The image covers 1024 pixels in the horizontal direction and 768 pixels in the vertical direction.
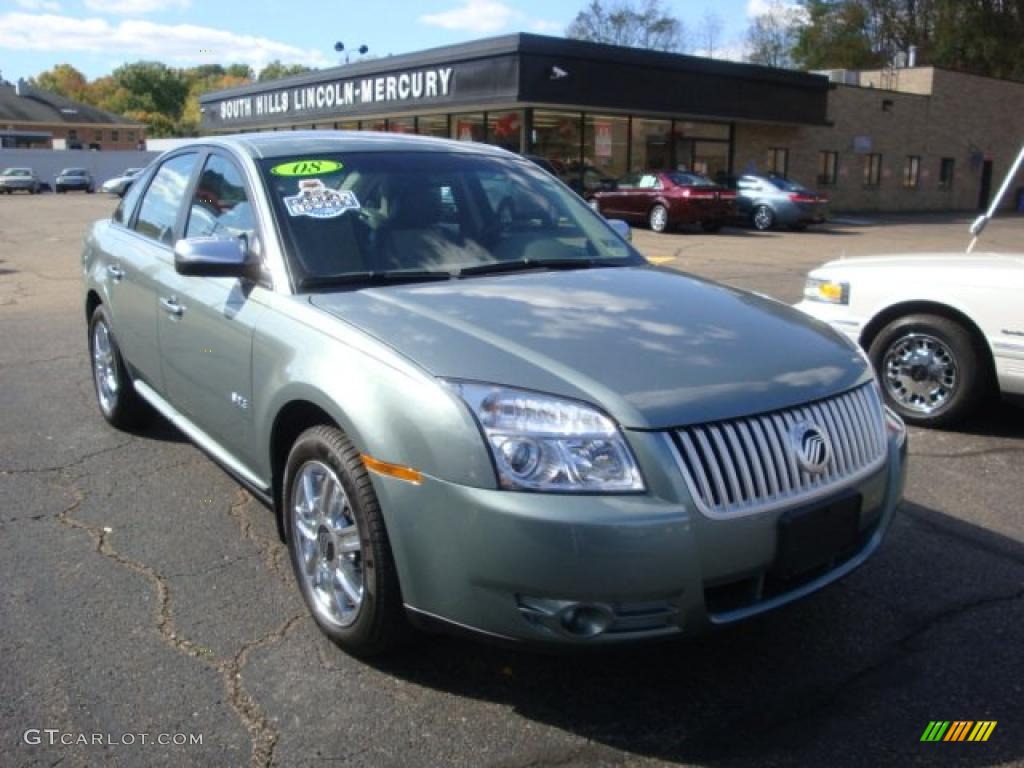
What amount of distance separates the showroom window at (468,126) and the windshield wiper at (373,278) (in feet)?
87.3

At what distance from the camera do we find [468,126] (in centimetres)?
3005

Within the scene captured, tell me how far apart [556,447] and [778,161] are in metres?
32.3

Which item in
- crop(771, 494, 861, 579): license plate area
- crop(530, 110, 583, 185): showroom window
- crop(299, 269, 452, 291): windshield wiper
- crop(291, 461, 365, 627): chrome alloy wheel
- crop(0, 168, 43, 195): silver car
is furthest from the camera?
crop(0, 168, 43, 195): silver car

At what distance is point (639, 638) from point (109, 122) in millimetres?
93269

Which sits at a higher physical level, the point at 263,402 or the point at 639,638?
the point at 263,402

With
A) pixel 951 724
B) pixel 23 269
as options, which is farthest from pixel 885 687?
pixel 23 269

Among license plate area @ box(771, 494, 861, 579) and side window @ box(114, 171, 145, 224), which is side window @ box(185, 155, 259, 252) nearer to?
side window @ box(114, 171, 145, 224)

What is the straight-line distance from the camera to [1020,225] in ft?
102

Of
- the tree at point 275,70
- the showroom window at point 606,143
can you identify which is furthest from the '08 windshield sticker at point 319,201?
the tree at point 275,70

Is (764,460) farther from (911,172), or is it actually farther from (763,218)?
(911,172)

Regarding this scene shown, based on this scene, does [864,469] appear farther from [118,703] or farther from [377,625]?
[118,703]

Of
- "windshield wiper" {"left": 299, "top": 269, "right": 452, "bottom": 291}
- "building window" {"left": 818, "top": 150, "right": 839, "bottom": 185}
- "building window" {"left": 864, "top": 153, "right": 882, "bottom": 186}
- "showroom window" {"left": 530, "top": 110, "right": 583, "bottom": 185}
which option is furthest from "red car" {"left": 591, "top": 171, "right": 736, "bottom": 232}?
"windshield wiper" {"left": 299, "top": 269, "right": 452, "bottom": 291}

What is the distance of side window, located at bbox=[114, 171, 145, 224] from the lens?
208 inches

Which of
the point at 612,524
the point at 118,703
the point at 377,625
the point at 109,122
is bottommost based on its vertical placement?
the point at 118,703
